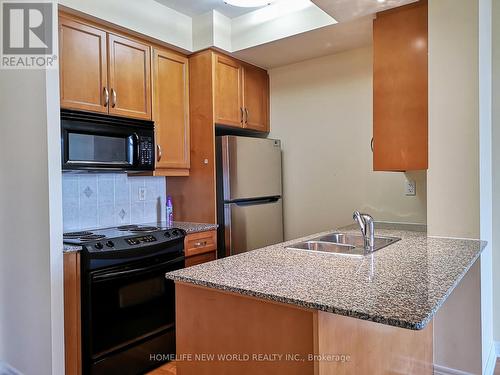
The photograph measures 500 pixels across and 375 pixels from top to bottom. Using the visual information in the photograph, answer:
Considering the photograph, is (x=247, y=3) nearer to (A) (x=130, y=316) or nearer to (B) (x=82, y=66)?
(B) (x=82, y=66)

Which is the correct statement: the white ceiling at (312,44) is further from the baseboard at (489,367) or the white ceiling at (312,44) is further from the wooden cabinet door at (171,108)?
the baseboard at (489,367)

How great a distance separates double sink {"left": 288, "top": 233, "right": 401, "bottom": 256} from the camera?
205 centimetres

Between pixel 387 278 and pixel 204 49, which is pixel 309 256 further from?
pixel 204 49

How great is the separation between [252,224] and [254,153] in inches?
23.1

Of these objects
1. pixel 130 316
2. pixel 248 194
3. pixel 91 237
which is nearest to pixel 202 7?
pixel 248 194

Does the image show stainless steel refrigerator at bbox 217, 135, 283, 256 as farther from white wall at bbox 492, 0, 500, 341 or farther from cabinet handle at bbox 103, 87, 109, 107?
white wall at bbox 492, 0, 500, 341

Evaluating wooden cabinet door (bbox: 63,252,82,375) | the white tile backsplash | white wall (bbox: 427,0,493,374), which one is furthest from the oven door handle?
white wall (bbox: 427,0,493,374)

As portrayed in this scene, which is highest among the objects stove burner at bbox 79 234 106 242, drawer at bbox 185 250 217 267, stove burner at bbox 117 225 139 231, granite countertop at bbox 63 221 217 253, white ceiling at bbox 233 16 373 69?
white ceiling at bbox 233 16 373 69

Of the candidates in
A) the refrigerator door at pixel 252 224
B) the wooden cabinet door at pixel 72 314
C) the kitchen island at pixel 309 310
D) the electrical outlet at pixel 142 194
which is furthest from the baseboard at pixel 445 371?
the electrical outlet at pixel 142 194

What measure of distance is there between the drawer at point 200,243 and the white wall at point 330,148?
840mm

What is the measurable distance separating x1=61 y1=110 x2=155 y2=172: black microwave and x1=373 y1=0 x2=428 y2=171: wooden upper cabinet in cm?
156

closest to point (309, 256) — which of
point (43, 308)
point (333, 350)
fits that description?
point (333, 350)

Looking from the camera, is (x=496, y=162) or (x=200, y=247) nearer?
(x=496, y=162)

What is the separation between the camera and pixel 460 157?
6.51 ft
